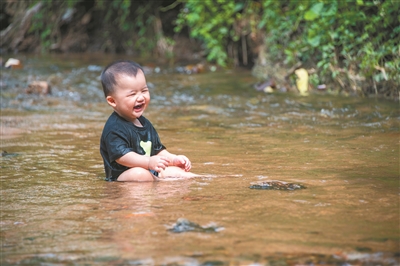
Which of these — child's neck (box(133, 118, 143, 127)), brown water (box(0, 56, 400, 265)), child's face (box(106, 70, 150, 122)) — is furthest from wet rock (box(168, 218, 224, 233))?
child's neck (box(133, 118, 143, 127))

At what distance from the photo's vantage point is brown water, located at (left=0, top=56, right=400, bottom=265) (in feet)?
7.44

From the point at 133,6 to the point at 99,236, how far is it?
12.9 m

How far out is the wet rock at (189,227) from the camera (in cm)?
248

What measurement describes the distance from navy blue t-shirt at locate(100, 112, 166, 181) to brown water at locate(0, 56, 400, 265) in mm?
143

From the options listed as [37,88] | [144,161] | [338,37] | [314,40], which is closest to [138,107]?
[144,161]

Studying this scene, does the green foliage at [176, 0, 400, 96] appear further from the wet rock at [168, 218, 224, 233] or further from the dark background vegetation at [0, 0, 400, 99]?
the wet rock at [168, 218, 224, 233]

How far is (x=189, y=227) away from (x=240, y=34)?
30.5 feet

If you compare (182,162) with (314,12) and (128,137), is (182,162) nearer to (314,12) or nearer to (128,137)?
(128,137)

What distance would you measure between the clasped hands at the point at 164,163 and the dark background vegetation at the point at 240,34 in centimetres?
348

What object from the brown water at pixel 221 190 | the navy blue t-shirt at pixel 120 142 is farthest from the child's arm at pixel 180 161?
the navy blue t-shirt at pixel 120 142

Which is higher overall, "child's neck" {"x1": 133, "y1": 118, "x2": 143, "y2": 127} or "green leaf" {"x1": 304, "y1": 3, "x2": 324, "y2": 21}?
"green leaf" {"x1": 304, "y1": 3, "x2": 324, "y2": 21}

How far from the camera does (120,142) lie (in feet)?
12.8

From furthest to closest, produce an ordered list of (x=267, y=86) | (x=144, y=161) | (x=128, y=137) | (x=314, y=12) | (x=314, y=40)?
(x=267, y=86) < (x=314, y=40) < (x=314, y=12) < (x=128, y=137) < (x=144, y=161)

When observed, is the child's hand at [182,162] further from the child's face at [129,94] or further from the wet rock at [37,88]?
the wet rock at [37,88]
